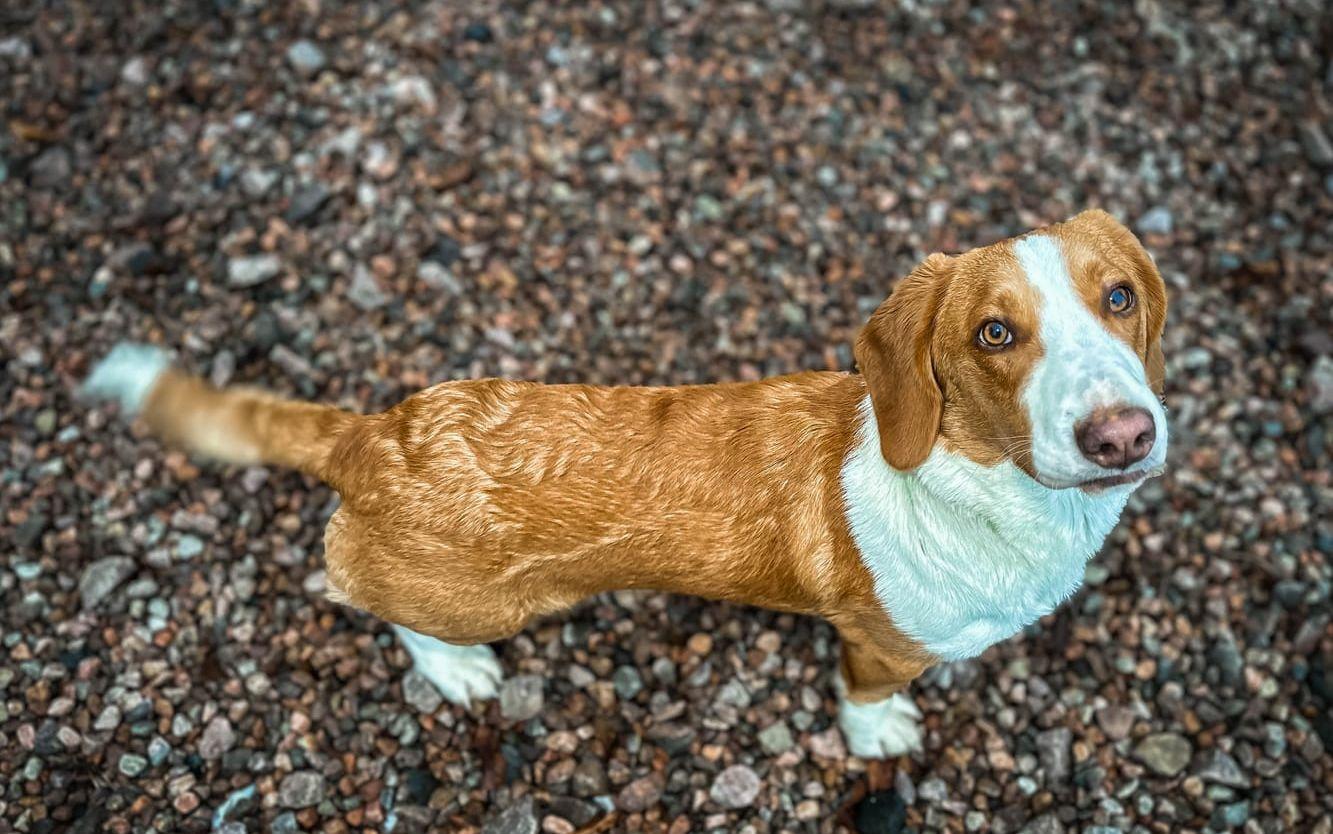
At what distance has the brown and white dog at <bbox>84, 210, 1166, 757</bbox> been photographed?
2869 mm

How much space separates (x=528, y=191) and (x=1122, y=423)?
134 inches


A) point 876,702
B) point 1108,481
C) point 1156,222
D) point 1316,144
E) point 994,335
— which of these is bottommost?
point 876,702

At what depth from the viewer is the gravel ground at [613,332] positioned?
3.98m

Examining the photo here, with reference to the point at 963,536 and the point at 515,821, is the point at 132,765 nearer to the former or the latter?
the point at 515,821

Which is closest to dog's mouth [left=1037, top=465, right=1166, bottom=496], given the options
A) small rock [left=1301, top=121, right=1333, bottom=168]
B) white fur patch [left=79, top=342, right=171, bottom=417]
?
white fur patch [left=79, top=342, right=171, bottom=417]

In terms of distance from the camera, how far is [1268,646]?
13.8 ft

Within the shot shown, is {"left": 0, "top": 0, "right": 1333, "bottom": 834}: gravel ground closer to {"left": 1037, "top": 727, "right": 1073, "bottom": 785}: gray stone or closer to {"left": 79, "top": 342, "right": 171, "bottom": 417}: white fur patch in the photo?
{"left": 1037, "top": 727, "right": 1073, "bottom": 785}: gray stone

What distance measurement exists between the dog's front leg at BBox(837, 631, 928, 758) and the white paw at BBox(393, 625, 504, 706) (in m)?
1.29

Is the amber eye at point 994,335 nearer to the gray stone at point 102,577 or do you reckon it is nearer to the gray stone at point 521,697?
the gray stone at point 521,697

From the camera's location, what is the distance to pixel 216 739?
398cm

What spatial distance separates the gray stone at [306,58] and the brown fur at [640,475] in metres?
2.66

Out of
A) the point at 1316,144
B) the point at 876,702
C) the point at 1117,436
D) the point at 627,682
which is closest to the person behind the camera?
the point at 1117,436

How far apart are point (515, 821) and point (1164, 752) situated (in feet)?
7.69

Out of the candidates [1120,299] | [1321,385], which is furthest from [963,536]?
[1321,385]
